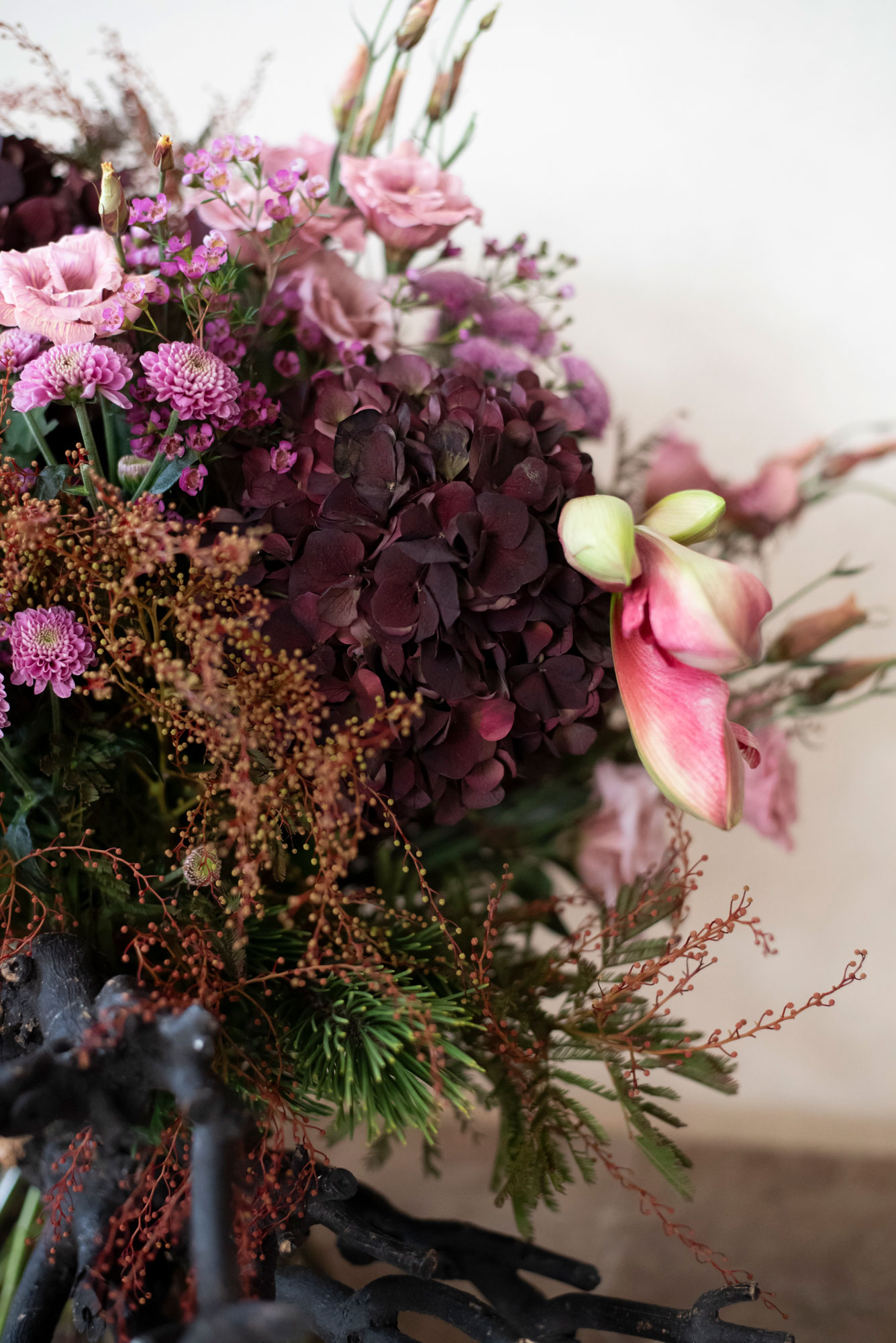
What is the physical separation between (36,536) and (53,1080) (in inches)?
6.7

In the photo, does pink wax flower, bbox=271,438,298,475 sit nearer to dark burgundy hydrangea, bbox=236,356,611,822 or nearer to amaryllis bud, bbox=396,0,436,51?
dark burgundy hydrangea, bbox=236,356,611,822

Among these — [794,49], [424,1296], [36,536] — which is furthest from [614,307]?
[424,1296]

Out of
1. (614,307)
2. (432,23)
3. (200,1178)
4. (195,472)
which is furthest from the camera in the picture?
(614,307)

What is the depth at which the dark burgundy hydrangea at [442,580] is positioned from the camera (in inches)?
13.2

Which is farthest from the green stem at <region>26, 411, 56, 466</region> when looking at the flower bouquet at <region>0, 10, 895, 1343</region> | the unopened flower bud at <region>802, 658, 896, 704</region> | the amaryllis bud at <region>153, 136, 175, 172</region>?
the unopened flower bud at <region>802, 658, 896, 704</region>

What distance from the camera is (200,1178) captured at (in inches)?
9.6

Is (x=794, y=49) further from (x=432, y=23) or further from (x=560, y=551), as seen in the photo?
(x=560, y=551)

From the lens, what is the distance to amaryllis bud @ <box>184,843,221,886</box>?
33cm

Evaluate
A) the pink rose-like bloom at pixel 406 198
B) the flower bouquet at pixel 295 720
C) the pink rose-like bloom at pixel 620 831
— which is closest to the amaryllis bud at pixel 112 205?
the flower bouquet at pixel 295 720

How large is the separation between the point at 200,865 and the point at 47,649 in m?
0.09

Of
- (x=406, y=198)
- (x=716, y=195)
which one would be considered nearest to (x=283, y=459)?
(x=406, y=198)

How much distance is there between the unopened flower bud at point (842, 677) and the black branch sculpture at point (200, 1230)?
306 millimetres

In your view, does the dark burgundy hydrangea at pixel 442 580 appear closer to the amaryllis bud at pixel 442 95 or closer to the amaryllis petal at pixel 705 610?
the amaryllis petal at pixel 705 610

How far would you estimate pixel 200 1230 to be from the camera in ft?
0.78
